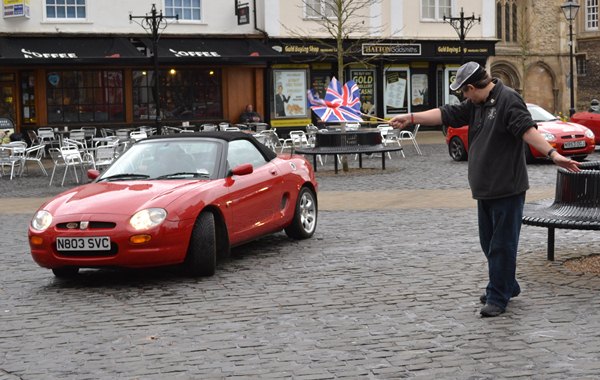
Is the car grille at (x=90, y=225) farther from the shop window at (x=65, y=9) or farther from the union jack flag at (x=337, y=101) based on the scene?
the shop window at (x=65, y=9)

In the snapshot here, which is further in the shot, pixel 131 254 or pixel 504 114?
pixel 131 254

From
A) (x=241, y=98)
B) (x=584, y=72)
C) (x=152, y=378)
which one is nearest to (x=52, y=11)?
(x=241, y=98)

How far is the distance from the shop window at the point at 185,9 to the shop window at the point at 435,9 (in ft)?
31.7

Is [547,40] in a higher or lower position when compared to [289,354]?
higher

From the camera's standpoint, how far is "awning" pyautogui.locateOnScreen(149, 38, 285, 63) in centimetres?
3381

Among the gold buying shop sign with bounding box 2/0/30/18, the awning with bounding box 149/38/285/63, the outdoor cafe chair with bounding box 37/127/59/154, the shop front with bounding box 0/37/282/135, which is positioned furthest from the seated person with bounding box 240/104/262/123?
the gold buying shop sign with bounding box 2/0/30/18

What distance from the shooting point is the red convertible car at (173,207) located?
8961 millimetres

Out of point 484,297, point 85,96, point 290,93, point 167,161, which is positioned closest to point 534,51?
point 290,93

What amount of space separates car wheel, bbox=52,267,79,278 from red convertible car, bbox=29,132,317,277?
0.01 meters

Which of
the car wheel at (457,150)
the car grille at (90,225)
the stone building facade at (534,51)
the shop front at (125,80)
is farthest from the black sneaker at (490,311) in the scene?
the stone building facade at (534,51)

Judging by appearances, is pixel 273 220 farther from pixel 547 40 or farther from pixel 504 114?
pixel 547 40

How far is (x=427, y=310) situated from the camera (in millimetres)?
7672

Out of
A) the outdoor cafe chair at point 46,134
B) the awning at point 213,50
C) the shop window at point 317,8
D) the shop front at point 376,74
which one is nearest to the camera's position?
the outdoor cafe chair at point 46,134

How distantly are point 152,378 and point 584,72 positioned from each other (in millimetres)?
60311
